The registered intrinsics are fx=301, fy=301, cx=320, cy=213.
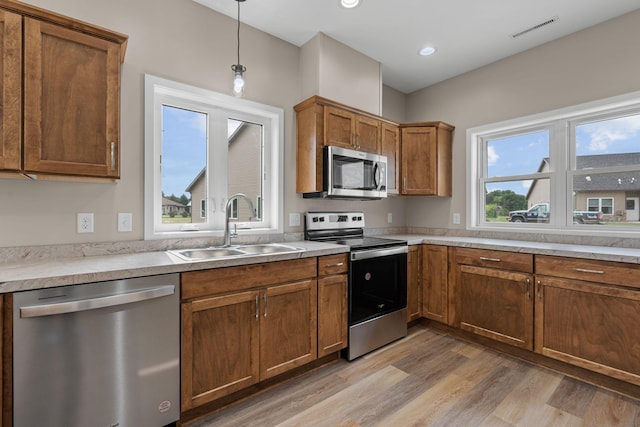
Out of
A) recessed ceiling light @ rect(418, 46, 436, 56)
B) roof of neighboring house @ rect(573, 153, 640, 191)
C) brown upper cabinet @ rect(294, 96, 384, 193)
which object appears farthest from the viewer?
recessed ceiling light @ rect(418, 46, 436, 56)

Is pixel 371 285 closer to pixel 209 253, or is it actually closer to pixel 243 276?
pixel 243 276

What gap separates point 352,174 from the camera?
2.79 metres

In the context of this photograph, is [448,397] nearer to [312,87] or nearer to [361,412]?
[361,412]

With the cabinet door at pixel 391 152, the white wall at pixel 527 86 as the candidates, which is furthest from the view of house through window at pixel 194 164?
the white wall at pixel 527 86

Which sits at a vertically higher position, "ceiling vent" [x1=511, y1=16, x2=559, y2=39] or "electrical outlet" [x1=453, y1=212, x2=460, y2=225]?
"ceiling vent" [x1=511, y1=16, x2=559, y2=39]

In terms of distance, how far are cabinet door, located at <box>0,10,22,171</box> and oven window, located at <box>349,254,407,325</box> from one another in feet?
6.86

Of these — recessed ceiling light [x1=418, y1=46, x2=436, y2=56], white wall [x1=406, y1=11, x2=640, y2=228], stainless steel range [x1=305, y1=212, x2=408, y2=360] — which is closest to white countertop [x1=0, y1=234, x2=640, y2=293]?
stainless steel range [x1=305, y1=212, x2=408, y2=360]

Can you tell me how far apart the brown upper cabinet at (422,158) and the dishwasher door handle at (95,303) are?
104 inches

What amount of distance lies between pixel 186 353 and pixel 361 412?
3.58 feet

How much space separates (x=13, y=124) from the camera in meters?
1.40

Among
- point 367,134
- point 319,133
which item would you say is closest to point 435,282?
point 367,134

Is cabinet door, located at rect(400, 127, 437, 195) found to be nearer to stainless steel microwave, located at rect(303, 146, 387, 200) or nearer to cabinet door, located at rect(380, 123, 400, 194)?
cabinet door, located at rect(380, 123, 400, 194)

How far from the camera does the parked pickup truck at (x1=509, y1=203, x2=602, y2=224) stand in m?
2.67

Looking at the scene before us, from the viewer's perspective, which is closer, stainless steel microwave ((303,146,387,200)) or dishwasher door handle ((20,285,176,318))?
dishwasher door handle ((20,285,176,318))
